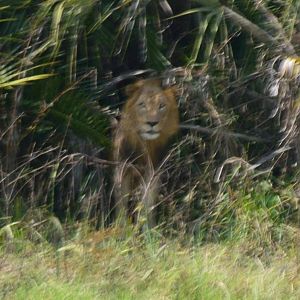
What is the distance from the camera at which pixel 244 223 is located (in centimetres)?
699

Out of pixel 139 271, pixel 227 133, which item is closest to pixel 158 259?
pixel 139 271

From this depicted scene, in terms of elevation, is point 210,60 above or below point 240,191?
above

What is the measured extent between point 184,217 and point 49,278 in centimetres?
158

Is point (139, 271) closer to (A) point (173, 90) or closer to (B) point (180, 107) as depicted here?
(A) point (173, 90)

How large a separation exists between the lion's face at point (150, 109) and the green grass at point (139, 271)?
1.62 meters

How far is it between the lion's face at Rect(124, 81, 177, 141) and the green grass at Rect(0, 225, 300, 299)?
1.62 metres

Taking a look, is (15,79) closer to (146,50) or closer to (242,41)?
(146,50)

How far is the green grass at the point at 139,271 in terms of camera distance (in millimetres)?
5734

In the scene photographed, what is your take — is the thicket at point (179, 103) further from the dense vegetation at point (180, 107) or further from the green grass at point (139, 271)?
the green grass at point (139, 271)

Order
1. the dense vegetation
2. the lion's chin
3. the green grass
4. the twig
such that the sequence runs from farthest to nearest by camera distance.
Answer: the lion's chin, the twig, the dense vegetation, the green grass

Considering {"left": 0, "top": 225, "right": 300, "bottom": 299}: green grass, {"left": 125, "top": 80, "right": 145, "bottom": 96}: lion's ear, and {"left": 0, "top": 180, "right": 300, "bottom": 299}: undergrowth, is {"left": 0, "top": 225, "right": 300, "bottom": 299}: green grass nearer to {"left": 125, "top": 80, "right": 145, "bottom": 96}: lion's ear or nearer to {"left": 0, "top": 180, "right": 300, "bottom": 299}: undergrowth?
{"left": 0, "top": 180, "right": 300, "bottom": 299}: undergrowth

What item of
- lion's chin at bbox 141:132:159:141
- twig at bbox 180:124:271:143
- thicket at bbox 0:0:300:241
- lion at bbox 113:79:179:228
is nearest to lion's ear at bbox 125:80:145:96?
lion at bbox 113:79:179:228

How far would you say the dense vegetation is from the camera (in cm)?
709

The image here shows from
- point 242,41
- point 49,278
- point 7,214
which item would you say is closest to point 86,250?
point 49,278
